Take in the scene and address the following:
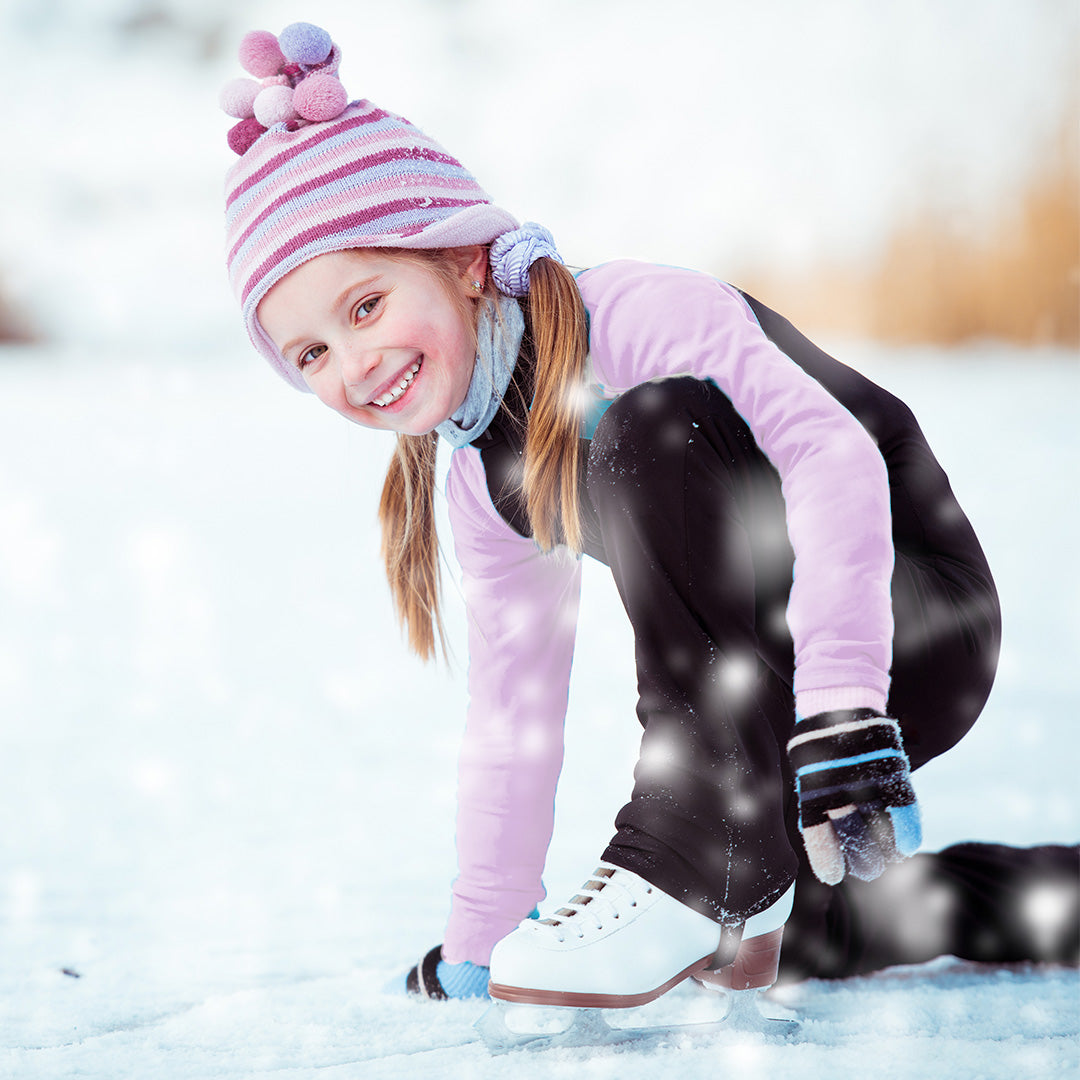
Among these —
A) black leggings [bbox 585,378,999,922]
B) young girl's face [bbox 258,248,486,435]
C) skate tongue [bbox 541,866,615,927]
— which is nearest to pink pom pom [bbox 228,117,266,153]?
young girl's face [bbox 258,248,486,435]

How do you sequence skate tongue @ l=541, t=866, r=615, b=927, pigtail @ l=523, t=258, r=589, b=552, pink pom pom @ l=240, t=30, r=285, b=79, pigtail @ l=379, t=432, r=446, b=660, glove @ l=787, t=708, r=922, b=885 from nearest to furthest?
glove @ l=787, t=708, r=922, b=885 → skate tongue @ l=541, t=866, r=615, b=927 → pigtail @ l=523, t=258, r=589, b=552 → pink pom pom @ l=240, t=30, r=285, b=79 → pigtail @ l=379, t=432, r=446, b=660

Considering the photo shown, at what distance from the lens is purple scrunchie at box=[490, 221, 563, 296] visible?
834 mm

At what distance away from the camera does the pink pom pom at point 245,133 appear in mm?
894

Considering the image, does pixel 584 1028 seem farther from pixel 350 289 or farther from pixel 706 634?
pixel 350 289

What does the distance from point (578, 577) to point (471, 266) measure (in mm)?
267

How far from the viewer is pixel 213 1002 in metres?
0.82

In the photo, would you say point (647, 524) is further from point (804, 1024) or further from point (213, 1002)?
point (213, 1002)

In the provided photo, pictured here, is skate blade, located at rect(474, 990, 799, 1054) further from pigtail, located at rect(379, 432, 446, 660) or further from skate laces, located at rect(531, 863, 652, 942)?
pigtail, located at rect(379, 432, 446, 660)

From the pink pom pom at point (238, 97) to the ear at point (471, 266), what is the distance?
20 centimetres

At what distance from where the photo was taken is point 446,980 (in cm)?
86

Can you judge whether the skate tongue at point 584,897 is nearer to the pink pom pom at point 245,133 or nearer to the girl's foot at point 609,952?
the girl's foot at point 609,952

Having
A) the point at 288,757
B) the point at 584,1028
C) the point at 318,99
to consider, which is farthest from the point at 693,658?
the point at 288,757

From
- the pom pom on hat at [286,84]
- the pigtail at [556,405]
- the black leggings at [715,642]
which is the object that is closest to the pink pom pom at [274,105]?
the pom pom on hat at [286,84]

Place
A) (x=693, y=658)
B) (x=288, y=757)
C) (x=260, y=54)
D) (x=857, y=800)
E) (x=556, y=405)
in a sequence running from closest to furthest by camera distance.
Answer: (x=857, y=800)
(x=693, y=658)
(x=556, y=405)
(x=260, y=54)
(x=288, y=757)
